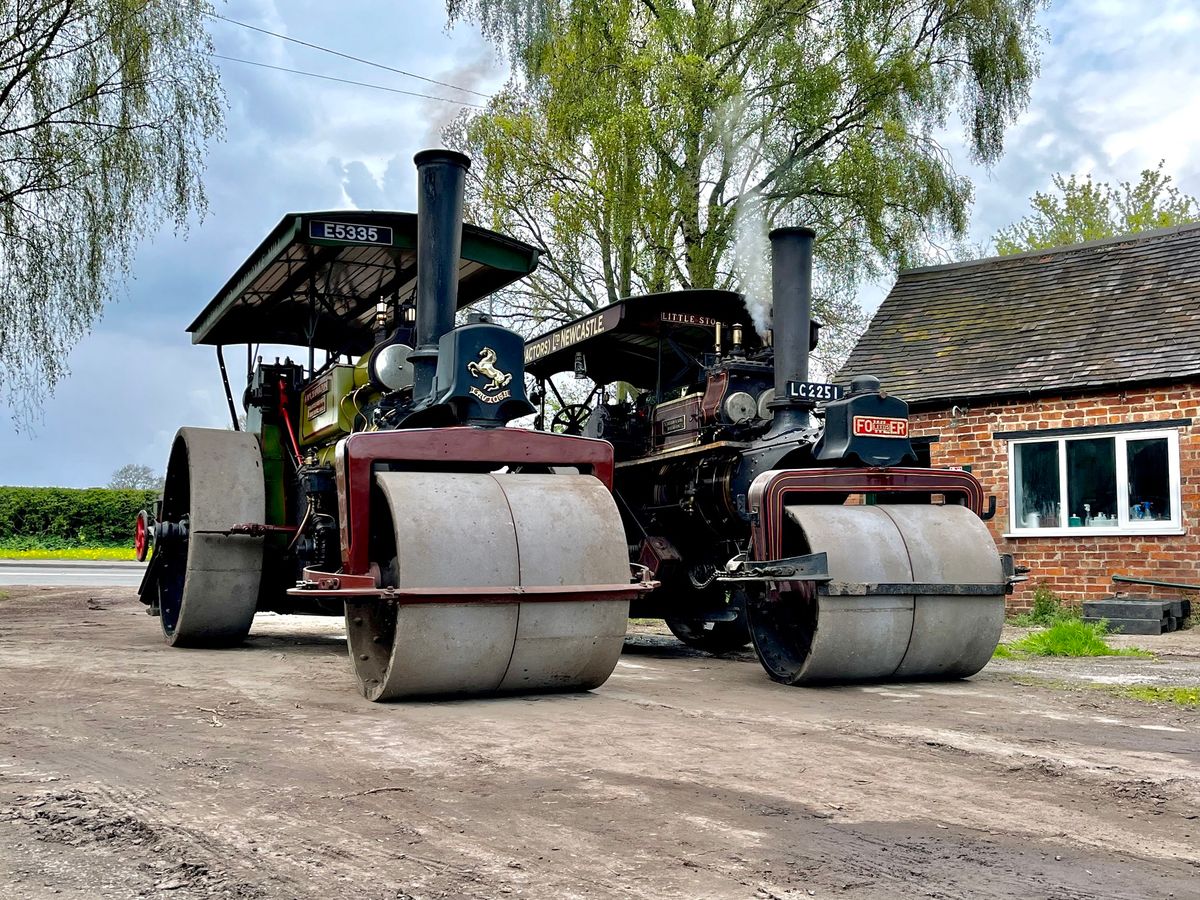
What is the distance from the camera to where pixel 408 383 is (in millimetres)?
6047

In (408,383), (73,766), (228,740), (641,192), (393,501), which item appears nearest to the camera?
(73,766)

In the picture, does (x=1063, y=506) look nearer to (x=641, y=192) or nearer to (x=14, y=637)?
(x=641, y=192)

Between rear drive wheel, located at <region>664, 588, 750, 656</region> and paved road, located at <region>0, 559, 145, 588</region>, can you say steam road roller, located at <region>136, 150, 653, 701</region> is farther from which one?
paved road, located at <region>0, 559, 145, 588</region>

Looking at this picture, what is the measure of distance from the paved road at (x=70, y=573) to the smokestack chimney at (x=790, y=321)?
11.6 m

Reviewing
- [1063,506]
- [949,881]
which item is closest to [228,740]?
[949,881]

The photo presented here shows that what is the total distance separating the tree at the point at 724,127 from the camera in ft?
55.2

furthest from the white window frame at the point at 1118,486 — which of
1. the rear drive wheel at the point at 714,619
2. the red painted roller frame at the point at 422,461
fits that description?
the red painted roller frame at the point at 422,461

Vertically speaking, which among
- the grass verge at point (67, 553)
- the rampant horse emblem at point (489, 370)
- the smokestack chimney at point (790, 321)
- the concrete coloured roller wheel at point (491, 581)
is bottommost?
the grass verge at point (67, 553)

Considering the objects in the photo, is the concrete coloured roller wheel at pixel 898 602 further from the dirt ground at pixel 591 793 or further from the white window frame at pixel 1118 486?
the white window frame at pixel 1118 486

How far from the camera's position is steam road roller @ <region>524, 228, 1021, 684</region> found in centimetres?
560

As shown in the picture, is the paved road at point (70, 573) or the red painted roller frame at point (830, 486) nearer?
the red painted roller frame at point (830, 486)

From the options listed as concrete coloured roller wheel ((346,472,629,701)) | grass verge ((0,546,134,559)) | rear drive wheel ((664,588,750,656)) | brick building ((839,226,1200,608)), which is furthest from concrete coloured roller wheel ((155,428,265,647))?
grass verge ((0,546,134,559))

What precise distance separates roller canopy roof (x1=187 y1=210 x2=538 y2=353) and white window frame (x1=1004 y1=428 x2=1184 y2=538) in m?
6.66

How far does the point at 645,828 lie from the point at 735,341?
5028 millimetres
